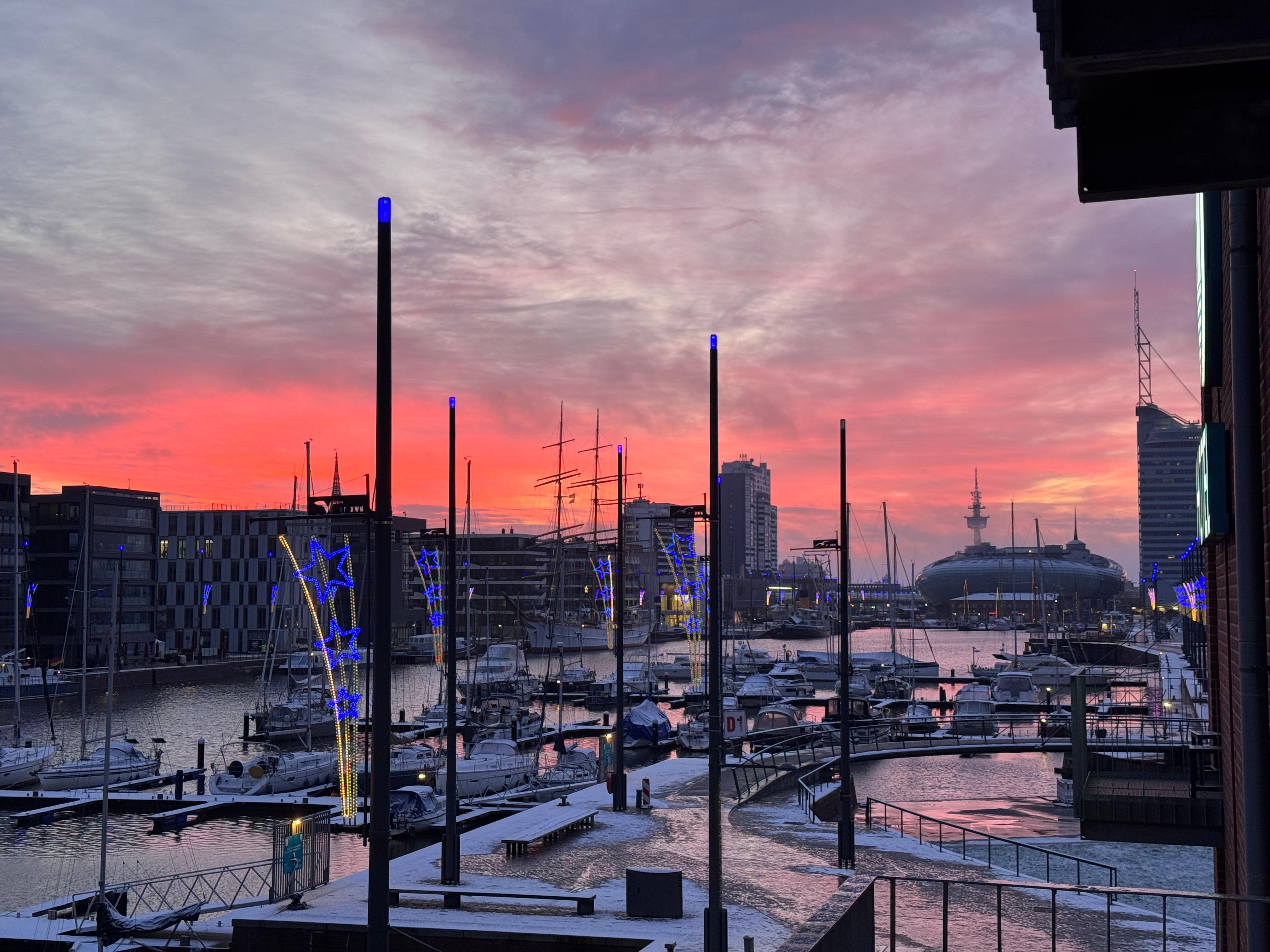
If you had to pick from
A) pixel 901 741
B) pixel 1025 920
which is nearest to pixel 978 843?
pixel 1025 920

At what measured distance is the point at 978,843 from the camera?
36.0 meters

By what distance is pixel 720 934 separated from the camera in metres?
17.1

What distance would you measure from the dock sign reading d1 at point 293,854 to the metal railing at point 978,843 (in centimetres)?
1527

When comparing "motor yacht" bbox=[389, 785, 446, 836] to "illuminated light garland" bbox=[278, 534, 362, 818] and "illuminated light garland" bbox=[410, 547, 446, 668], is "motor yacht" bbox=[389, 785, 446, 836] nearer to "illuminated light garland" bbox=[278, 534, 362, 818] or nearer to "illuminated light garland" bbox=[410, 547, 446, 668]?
"illuminated light garland" bbox=[278, 534, 362, 818]

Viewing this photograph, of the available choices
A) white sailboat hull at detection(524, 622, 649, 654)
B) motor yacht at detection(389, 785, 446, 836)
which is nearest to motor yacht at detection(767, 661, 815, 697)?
white sailboat hull at detection(524, 622, 649, 654)

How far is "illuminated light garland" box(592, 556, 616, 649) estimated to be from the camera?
147000mm

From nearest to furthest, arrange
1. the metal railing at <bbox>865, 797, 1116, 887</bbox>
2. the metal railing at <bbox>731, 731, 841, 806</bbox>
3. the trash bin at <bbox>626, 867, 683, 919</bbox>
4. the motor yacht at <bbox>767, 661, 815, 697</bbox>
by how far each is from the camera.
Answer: the trash bin at <bbox>626, 867, 683, 919</bbox> < the metal railing at <bbox>865, 797, 1116, 887</bbox> < the metal railing at <bbox>731, 731, 841, 806</bbox> < the motor yacht at <bbox>767, 661, 815, 697</bbox>

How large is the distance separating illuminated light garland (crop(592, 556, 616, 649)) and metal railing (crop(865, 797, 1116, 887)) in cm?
9451

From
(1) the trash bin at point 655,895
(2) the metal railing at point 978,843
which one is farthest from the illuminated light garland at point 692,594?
(1) the trash bin at point 655,895

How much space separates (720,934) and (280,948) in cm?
853

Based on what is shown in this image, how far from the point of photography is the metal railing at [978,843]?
28.6 metres

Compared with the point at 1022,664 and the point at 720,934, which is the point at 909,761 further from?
the point at 1022,664

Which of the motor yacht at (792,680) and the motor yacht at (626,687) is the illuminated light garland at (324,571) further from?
the motor yacht at (792,680)

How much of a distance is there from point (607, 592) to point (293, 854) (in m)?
133
